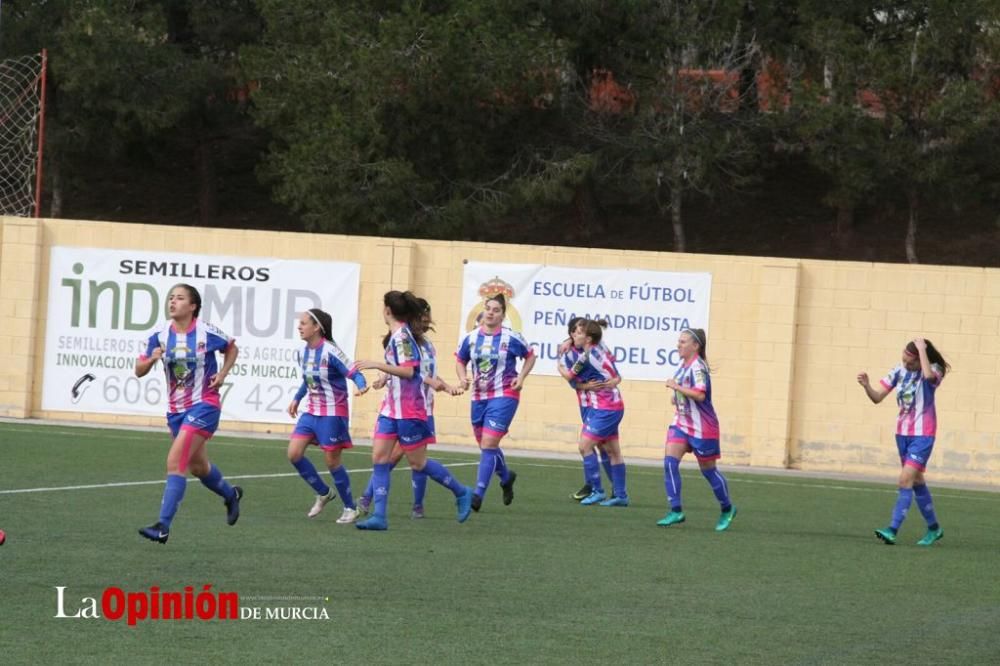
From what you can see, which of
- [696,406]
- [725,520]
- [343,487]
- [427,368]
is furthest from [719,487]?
[343,487]

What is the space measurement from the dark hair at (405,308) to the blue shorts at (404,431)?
0.67 meters

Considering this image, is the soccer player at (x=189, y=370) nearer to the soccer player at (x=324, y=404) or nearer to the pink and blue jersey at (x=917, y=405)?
the soccer player at (x=324, y=404)

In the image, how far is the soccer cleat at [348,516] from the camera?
11.9 meters

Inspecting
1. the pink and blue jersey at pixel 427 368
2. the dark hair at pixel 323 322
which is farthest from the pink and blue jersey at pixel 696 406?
the dark hair at pixel 323 322

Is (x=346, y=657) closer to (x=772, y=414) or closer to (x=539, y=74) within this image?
(x=772, y=414)

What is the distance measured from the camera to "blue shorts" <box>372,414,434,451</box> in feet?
38.7

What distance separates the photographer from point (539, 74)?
31.0 metres

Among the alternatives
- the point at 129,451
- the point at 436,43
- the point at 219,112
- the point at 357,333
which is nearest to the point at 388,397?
the point at 129,451

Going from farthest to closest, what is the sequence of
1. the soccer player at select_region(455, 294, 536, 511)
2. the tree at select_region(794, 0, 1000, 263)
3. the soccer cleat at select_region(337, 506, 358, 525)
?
the tree at select_region(794, 0, 1000, 263) < the soccer player at select_region(455, 294, 536, 511) < the soccer cleat at select_region(337, 506, 358, 525)

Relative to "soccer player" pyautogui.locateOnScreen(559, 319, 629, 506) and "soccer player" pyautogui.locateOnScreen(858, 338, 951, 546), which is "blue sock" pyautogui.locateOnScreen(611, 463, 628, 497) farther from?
"soccer player" pyautogui.locateOnScreen(858, 338, 951, 546)

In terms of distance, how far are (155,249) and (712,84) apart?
15.8m

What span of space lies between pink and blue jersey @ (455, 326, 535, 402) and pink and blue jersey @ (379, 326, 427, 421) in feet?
5.71

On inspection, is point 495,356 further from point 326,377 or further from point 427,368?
point 326,377

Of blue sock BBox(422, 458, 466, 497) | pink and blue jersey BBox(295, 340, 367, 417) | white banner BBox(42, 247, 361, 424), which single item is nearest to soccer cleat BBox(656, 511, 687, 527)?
blue sock BBox(422, 458, 466, 497)
